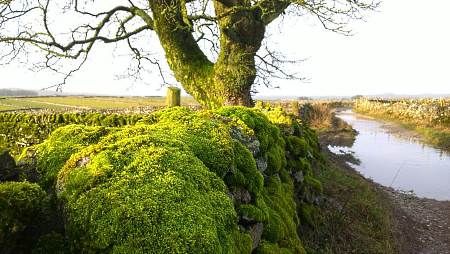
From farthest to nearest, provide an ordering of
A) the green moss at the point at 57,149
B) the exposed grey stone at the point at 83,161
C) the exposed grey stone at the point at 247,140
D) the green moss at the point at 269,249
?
the exposed grey stone at the point at 247,140 < the green moss at the point at 269,249 < the green moss at the point at 57,149 < the exposed grey stone at the point at 83,161

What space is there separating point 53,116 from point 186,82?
18.5 feet

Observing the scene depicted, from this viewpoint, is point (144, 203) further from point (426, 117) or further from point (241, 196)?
point (426, 117)

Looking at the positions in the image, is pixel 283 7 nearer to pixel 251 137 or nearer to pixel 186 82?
pixel 186 82

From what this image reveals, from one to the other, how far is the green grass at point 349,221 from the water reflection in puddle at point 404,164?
136 inches

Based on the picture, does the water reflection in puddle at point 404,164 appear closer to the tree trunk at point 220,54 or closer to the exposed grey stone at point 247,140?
the tree trunk at point 220,54

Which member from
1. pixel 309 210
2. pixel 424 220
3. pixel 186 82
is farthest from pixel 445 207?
pixel 186 82

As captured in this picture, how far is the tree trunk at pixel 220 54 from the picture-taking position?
40.2ft

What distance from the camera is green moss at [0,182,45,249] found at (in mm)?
2676

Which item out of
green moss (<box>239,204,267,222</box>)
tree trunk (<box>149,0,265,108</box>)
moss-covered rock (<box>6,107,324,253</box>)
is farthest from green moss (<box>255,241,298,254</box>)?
tree trunk (<box>149,0,265,108</box>)

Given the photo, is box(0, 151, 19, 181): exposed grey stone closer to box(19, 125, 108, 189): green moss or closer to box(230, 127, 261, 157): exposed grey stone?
box(19, 125, 108, 189): green moss

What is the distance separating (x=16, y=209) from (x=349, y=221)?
742cm

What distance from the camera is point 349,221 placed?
28.3ft

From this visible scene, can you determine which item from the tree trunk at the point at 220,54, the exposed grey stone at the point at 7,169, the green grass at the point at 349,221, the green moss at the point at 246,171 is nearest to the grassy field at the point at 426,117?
the green grass at the point at 349,221

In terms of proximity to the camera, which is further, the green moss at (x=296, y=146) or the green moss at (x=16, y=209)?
the green moss at (x=296, y=146)
